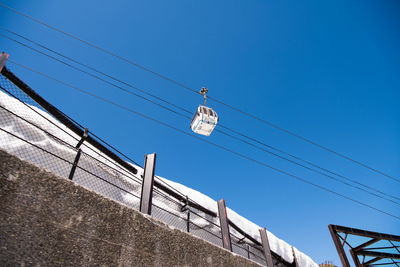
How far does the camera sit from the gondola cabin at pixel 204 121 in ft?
22.5

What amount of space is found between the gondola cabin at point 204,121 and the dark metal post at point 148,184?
356 cm

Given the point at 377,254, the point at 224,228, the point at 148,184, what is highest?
the point at 377,254

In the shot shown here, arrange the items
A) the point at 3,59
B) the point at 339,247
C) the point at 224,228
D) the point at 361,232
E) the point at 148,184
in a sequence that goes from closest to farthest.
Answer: the point at 3,59 < the point at 148,184 < the point at 224,228 < the point at 339,247 < the point at 361,232

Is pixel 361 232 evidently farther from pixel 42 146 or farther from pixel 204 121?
pixel 42 146

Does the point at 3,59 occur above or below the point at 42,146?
below

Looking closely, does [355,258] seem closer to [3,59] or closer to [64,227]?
[64,227]

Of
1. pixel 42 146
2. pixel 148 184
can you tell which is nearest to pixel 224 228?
pixel 148 184

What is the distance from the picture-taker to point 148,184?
10.5ft

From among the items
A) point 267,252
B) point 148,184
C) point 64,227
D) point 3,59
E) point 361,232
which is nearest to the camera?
point 64,227

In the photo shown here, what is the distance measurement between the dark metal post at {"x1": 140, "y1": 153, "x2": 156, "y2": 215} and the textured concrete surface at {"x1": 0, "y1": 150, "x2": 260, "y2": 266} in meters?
0.20

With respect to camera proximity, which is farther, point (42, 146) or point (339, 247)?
point (339, 247)

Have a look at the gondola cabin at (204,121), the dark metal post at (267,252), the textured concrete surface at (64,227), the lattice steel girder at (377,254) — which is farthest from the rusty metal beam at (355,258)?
the textured concrete surface at (64,227)

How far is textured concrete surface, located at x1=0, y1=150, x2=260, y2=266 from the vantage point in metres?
1.80

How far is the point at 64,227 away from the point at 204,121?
16.8 feet
